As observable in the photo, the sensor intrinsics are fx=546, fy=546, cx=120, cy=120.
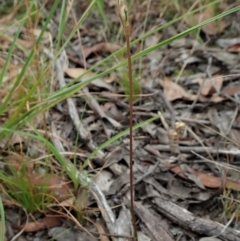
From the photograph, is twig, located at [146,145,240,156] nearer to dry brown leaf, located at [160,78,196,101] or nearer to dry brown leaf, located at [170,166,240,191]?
dry brown leaf, located at [170,166,240,191]

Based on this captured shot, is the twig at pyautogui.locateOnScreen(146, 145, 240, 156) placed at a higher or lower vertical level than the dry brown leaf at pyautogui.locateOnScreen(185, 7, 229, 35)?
lower

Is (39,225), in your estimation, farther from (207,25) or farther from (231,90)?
(207,25)

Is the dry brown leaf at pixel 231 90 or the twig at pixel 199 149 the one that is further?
the dry brown leaf at pixel 231 90

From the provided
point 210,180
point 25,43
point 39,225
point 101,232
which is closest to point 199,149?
point 210,180

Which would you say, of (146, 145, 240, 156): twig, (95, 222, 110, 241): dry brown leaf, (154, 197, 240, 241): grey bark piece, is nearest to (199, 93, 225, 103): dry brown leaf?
(146, 145, 240, 156): twig

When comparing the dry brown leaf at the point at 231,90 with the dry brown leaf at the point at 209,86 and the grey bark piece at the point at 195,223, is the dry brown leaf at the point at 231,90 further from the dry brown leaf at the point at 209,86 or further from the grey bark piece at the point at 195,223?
the grey bark piece at the point at 195,223

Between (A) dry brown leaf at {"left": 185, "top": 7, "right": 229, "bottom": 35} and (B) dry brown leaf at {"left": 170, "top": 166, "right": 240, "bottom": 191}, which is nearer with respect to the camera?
(B) dry brown leaf at {"left": 170, "top": 166, "right": 240, "bottom": 191}

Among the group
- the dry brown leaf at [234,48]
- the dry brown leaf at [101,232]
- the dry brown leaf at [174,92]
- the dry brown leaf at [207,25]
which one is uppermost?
the dry brown leaf at [207,25]

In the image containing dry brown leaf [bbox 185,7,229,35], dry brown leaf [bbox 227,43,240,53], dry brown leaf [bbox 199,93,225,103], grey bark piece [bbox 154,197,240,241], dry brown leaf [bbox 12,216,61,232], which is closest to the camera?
grey bark piece [bbox 154,197,240,241]

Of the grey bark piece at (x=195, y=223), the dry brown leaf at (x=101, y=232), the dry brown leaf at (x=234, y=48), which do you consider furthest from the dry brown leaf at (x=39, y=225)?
the dry brown leaf at (x=234, y=48)
